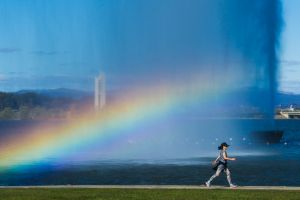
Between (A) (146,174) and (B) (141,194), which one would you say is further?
(A) (146,174)

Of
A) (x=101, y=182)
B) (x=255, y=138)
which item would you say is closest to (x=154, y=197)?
(x=101, y=182)

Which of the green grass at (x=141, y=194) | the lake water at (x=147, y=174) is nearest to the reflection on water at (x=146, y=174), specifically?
the lake water at (x=147, y=174)

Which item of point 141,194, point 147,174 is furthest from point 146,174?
point 141,194

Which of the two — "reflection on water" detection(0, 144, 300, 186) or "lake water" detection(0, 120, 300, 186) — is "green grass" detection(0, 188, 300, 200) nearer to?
"lake water" detection(0, 120, 300, 186)

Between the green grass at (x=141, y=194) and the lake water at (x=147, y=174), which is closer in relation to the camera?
the green grass at (x=141, y=194)

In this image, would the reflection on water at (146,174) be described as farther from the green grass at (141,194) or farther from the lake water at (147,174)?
the green grass at (141,194)

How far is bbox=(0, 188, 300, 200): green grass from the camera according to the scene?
715 inches

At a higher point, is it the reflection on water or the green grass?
the reflection on water

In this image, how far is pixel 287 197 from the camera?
1816 cm

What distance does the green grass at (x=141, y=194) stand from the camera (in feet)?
59.6

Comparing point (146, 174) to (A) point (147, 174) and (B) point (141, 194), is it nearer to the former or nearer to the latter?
(A) point (147, 174)

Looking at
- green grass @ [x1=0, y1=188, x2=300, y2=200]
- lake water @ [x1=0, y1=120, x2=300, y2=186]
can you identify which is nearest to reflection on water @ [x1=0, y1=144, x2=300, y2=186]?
lake water @ [x1=0, y1=120, x2=300, y2=186]

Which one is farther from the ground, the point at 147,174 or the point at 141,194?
the point at 147,174

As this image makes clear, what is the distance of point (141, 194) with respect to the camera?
18922mm
